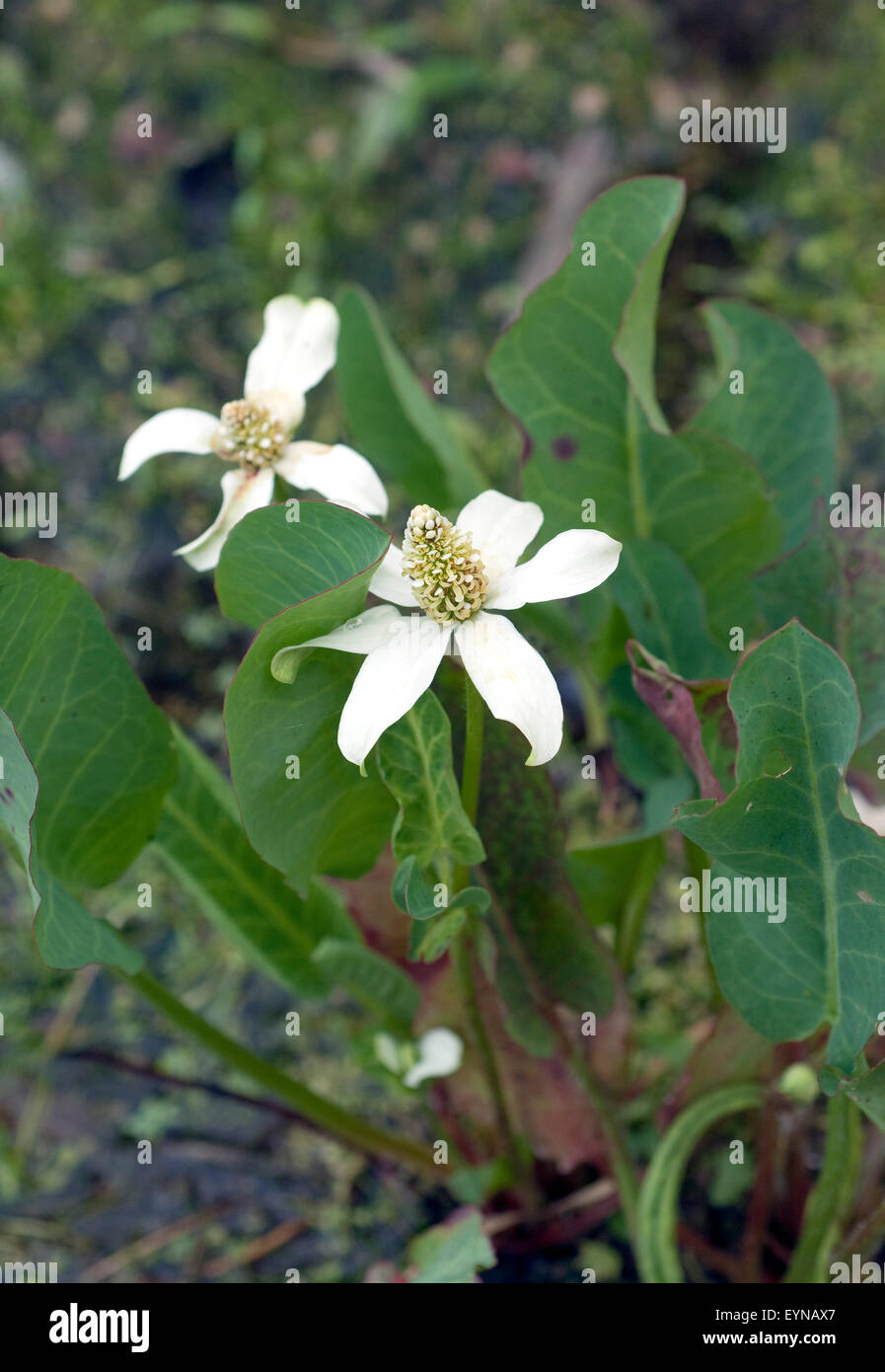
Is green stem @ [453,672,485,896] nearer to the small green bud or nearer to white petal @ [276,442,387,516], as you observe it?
white petal @ [276,442,387,516]

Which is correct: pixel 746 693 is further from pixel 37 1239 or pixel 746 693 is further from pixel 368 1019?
pixel 37 1239

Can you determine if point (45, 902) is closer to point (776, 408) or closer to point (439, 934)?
point (439, 934)

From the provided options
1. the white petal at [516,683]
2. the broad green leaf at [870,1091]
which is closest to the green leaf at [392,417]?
the white petal at [516,683]

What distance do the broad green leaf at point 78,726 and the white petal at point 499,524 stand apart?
0.32 meters

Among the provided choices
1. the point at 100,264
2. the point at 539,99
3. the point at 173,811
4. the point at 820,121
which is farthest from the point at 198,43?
the point at 173,811

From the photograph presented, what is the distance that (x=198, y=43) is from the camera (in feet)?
8.41

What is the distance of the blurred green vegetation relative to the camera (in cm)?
192

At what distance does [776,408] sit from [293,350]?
1.59ft

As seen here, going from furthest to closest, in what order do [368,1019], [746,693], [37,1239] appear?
[368,1019] < [37,1239] < [746,693]

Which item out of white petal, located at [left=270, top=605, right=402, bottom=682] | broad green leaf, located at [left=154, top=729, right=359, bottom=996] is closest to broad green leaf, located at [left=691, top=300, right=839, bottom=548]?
white petal, located at [left=270, top=605, right=402, bottom=682]

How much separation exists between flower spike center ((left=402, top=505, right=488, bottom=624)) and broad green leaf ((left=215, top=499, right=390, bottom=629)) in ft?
0.12

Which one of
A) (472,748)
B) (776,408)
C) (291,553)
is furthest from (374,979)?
(776,408)

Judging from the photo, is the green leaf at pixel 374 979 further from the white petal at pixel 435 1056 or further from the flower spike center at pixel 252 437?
the flower spike center at pixel 252 437

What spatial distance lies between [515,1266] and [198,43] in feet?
8.45
